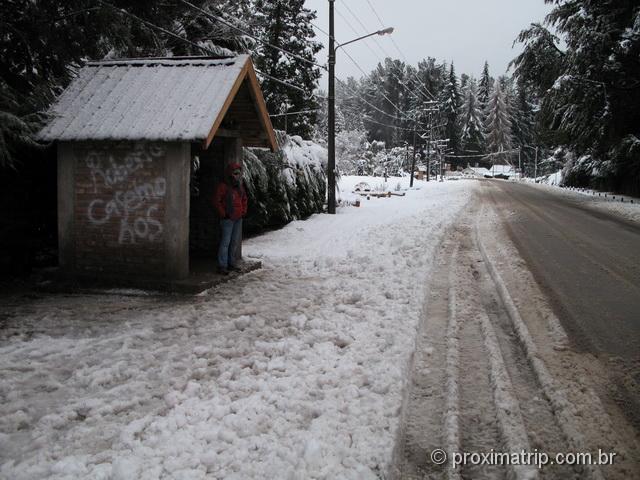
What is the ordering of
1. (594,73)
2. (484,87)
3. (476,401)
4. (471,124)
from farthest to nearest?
(484,87), (471,124), (594,73), (476,401)

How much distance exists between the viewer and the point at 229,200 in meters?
8.35

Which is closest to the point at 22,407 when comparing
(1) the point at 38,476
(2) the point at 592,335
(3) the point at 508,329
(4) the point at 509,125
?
(1) the point at 38,476

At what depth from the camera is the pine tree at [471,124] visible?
10288cm

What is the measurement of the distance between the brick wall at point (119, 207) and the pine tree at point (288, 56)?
22746 millimetres

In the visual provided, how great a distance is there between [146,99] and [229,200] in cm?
203

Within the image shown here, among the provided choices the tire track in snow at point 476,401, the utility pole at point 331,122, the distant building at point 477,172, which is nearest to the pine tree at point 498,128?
the distant building at point 477,172

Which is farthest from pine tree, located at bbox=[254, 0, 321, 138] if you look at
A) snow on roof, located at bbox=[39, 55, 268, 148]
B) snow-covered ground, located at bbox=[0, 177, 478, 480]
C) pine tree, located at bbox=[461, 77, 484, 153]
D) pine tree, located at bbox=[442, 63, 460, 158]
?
pine tree, located at bbox=[461, 77, 484, 153]

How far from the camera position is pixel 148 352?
195 inches

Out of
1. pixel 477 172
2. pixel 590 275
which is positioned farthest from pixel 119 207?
pixel 477 172

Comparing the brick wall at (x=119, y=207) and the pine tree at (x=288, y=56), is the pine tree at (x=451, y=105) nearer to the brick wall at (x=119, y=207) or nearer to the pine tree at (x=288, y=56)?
the pine tree at (x=288, y=56)

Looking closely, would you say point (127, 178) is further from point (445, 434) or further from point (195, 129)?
point (445, 434)

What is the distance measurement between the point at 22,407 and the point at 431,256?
7812 millimetres

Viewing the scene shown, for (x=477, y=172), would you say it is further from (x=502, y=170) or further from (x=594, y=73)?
(x=594, y=73)

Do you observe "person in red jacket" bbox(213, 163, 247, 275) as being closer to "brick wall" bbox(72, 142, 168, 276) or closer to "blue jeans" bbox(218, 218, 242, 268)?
"blue jeans" bbox(218, 218, 242, 268)
